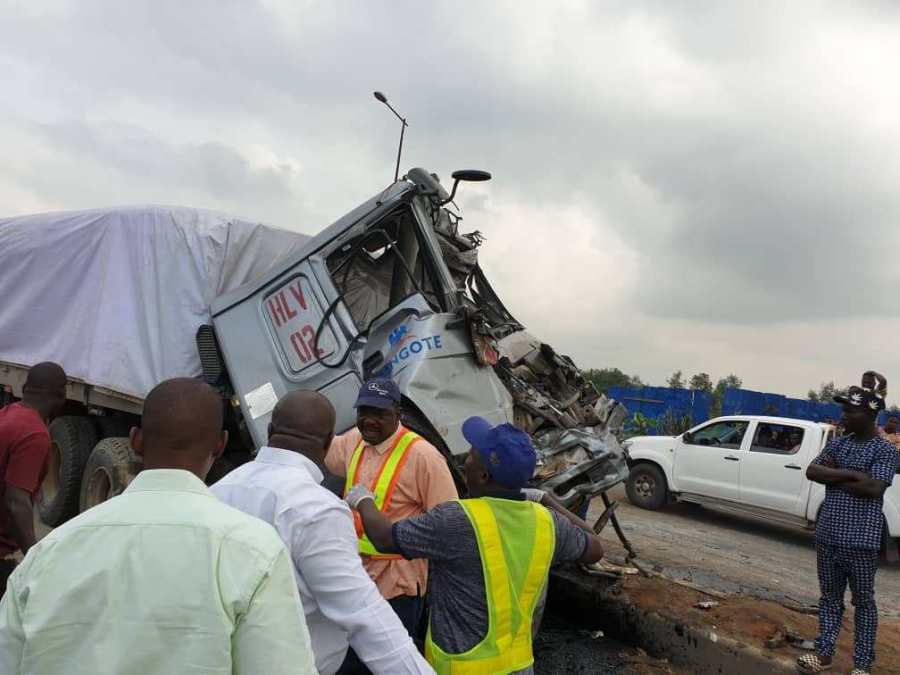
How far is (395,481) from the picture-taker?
9.35 ft

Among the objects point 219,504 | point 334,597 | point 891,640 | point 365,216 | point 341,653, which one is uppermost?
point 365,216

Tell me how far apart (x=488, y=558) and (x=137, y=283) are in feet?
14.7

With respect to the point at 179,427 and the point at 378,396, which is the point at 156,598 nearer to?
the point at 179,427

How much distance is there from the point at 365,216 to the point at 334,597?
11.9 ft

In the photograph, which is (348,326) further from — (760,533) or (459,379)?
(760,533)

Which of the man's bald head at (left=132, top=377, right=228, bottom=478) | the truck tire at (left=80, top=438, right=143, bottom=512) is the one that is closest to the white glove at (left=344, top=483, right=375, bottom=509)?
the man's bald head at (left=132, top=377, right=228, bottom=478)

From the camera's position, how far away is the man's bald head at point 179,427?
130 centimetres

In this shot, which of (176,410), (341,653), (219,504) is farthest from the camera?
(341,653)

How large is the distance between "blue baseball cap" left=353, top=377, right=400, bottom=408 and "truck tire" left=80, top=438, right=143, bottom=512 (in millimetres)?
3018

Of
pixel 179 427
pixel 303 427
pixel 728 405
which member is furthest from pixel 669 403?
pixel 179 427

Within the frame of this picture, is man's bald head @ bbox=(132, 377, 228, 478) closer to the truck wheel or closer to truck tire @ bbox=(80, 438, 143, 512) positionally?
truck tire @ bbox=(80, 438, 143, 512)

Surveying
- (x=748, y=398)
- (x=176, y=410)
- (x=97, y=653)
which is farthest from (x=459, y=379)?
(x=748, y=398)

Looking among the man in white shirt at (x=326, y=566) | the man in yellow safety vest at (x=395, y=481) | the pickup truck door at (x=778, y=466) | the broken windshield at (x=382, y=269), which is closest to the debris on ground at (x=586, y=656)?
the man in yellow safety vest at (x=395, y=481)

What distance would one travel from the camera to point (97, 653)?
107 cm
